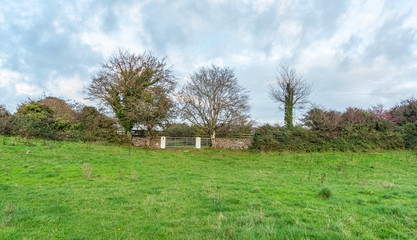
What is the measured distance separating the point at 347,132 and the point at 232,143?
38.5 feet

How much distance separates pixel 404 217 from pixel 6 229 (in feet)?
20.8

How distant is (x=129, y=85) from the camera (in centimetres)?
2278

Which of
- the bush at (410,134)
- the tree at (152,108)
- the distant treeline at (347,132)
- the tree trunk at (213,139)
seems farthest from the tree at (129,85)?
the bush at (410,134)

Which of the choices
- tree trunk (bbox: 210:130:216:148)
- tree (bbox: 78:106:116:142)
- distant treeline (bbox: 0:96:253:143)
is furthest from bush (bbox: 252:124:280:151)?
tree (bbox: 78:106:116:142)

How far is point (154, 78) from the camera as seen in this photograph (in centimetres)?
2391

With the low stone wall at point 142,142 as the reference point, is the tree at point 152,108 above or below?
above

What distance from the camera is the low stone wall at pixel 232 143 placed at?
78.9 ft

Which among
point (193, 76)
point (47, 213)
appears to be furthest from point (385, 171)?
point (193, 76)

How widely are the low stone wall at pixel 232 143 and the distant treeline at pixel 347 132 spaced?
3822mm

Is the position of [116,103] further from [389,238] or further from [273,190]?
[389,238]

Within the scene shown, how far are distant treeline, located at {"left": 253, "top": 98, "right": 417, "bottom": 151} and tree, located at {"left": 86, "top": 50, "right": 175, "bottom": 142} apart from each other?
12903mm

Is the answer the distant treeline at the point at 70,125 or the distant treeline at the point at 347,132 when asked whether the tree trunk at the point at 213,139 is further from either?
the distant treeline at the point at 347,132

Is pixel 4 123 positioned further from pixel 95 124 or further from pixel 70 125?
pixel 95 124

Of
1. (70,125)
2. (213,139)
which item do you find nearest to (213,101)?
(213,139)
